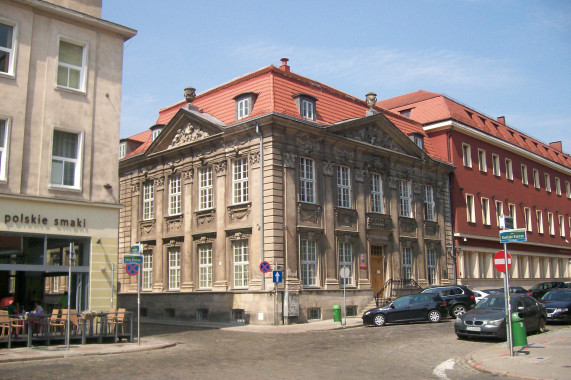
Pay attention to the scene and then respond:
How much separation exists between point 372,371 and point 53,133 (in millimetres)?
13223

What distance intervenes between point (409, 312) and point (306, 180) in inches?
329

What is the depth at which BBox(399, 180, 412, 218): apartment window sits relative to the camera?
1425 inches

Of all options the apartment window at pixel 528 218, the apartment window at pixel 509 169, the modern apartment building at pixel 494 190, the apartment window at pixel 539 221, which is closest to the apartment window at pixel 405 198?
the modern apartment building at pixel 494 190

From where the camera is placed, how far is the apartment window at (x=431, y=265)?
3762 centimetres

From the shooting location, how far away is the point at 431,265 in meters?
37.9

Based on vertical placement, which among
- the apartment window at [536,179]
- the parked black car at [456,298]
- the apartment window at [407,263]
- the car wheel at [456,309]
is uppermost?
the apartment window at [536,179]

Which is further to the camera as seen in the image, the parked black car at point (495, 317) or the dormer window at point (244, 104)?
the dormer window at point (244, 104)

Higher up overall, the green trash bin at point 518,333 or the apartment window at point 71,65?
the apartment window at point 71,65

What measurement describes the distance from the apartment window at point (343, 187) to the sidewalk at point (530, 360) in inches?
590

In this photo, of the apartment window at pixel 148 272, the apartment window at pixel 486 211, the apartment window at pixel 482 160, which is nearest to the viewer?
the apartment window at pixel 148 272

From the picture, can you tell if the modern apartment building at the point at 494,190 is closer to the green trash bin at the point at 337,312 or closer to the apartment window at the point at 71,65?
the green trash bin at the point at 337,312

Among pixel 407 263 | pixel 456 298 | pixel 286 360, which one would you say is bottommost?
pixel 286 360

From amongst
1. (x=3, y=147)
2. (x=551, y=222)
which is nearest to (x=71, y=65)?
(x=3, y=147)

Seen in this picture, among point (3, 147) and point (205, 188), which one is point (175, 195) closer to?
point (205, 188)
